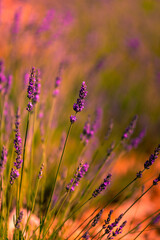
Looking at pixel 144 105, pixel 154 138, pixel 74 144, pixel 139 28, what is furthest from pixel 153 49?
pixel 74 144

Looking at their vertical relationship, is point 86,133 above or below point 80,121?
below

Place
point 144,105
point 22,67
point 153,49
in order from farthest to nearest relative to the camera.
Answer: point 153,49, point 144,105, point 22,67

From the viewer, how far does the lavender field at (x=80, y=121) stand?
4.31 ft

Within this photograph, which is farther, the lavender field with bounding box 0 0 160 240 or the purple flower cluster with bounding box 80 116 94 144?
the purple flower cluster with bounding box 80 116 94 144

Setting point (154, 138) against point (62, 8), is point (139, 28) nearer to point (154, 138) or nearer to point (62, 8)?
point (62, 8)

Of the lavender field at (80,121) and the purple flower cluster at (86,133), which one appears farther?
the purple flower cluster at (86,133)

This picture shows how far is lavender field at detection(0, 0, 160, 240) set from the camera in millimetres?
1314

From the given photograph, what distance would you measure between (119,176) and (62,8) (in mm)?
6062

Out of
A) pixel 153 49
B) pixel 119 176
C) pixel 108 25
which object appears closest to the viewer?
pixel 119 176

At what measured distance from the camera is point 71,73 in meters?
4.53

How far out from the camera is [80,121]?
10.5 ft

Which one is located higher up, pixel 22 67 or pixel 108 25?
pixel 108 25

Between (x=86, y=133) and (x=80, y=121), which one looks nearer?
(x=86, y=133)

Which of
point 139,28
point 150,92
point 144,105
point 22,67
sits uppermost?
point 139,28
